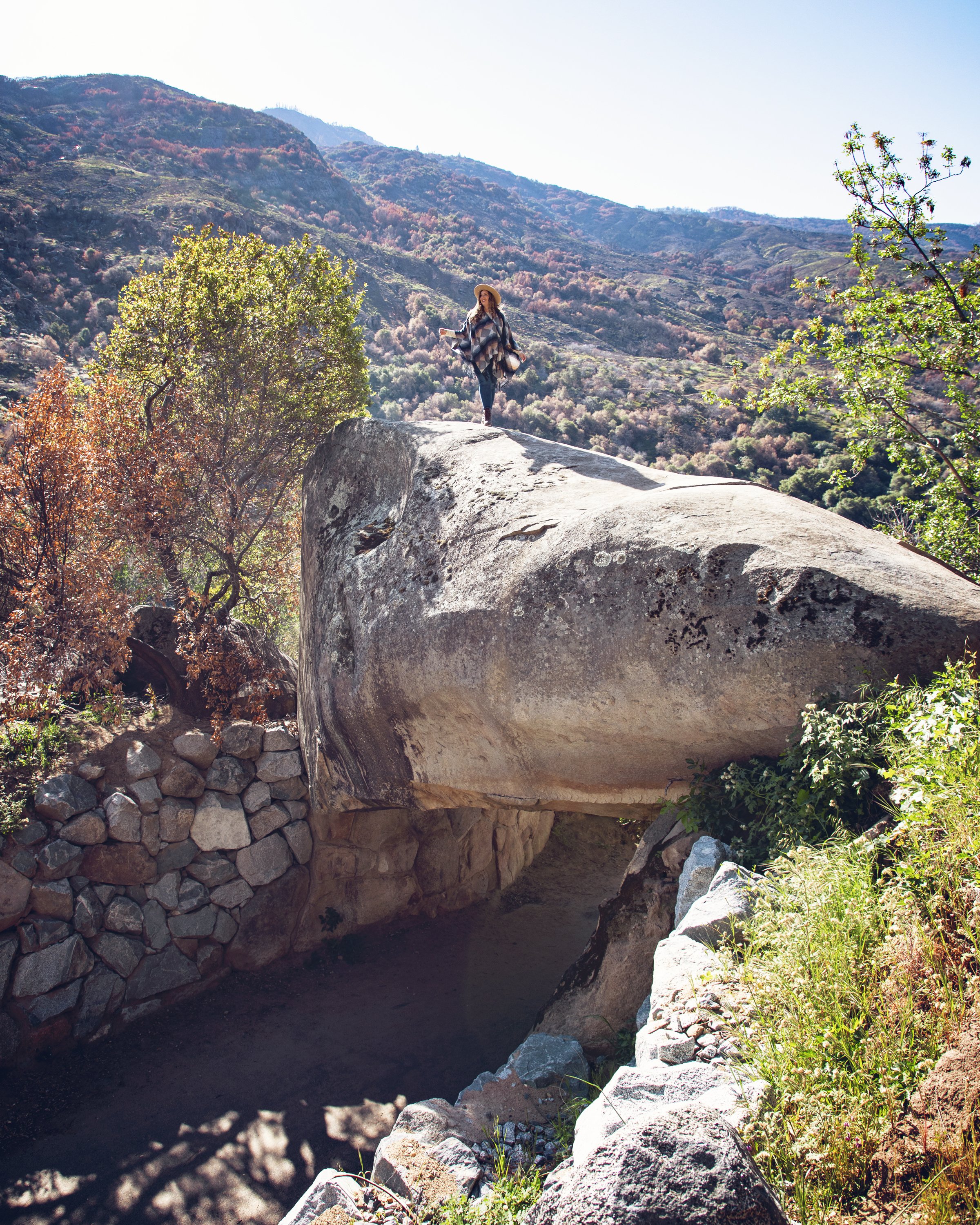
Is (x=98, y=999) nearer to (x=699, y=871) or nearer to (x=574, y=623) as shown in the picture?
(x=574, y=623)

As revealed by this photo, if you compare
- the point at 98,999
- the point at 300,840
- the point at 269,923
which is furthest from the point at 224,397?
the point at 98,999

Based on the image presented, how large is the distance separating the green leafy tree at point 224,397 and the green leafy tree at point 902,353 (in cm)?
770

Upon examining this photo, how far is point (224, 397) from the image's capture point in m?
12.1

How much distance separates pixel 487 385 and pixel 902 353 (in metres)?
6.37

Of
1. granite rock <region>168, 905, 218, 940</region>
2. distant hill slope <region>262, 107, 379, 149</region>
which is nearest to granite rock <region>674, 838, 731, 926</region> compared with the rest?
granite rock <region>168, 905, 218, 940</region>

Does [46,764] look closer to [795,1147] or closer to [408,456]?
[408,456]

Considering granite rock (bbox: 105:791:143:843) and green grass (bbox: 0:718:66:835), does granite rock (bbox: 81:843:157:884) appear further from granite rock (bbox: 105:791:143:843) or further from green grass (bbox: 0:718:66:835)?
green grass (bbox: 0:718:66:835)

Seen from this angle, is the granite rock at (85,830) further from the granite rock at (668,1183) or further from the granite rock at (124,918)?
the granite rock at (668,1183)

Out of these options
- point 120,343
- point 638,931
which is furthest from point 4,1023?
point 120,343

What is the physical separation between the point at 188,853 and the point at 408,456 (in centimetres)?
584

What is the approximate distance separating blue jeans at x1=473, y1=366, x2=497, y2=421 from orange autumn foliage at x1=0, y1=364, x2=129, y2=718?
18.6 feet

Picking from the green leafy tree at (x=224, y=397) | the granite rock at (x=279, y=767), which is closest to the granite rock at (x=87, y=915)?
the granite rock at (x=279, y=767)

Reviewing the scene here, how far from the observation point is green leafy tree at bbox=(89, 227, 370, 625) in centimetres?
1096

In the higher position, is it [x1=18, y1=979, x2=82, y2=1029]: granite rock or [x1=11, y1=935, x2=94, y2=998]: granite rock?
[x1=11, y1=935, x2=94, y2=998]: granite rock
